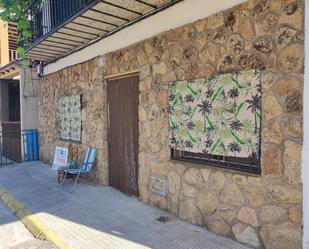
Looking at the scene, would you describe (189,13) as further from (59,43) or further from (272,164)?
(59,43)

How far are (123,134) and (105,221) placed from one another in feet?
6.08

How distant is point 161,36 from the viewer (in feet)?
14.9

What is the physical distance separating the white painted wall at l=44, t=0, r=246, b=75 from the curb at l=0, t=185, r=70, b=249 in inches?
130

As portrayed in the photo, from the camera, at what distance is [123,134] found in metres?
5.68

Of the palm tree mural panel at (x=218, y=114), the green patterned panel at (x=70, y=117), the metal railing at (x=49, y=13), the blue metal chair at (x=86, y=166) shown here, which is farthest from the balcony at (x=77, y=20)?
the blue metal chair at (x=86, y=166)

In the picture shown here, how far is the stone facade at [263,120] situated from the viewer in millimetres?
2965

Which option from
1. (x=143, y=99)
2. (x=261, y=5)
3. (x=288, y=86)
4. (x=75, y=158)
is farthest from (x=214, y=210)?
(x=75, y=158)

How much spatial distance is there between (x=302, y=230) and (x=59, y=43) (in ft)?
19.8

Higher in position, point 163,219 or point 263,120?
point 263,120

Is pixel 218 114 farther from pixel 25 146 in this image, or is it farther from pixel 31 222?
pixel 25 146

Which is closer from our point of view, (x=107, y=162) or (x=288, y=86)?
(x=288, y=86)

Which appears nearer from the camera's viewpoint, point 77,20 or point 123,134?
point 77,20

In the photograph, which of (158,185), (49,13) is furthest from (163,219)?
(49,13)

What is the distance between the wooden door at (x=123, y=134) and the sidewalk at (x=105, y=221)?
289 mm
